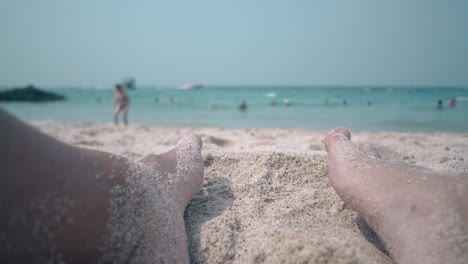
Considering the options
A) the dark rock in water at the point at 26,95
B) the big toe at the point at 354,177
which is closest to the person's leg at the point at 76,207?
the big toe at the point at 354,177

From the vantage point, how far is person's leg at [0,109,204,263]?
2.91ft

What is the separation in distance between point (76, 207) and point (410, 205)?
1394 mm

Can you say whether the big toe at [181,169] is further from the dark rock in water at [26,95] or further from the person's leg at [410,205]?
the dark rock in water at [26,95]

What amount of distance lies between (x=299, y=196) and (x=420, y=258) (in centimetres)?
77

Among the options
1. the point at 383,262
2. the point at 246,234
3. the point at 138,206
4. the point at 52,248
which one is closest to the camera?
the point at 52,248

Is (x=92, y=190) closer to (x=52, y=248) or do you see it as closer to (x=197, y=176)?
(x=52, y=248)

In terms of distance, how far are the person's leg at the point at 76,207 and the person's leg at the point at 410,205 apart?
3.05ft

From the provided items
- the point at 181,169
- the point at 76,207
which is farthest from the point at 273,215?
the point at 76,207

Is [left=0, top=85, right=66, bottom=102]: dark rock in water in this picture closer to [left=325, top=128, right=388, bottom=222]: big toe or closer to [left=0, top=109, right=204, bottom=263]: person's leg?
[left=0, top=109, right=204, bottom=263]: person's leg

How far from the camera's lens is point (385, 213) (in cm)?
138

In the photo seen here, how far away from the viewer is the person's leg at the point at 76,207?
886 millimetres

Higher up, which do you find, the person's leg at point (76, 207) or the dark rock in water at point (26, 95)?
the dark rock in water at point (26, 95)

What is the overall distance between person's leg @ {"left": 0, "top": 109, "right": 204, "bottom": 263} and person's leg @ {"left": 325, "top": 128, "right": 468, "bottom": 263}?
36.6 inches

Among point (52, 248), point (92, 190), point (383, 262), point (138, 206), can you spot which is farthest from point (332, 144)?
point (52, 248)
